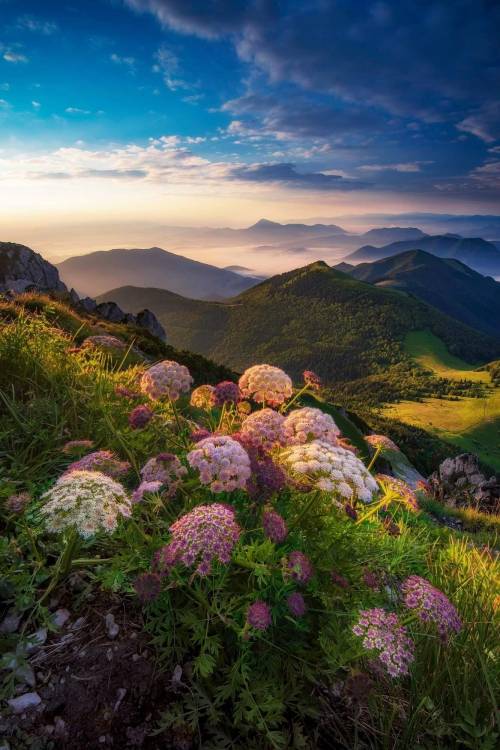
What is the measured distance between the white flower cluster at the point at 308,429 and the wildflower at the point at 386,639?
1.98 meters

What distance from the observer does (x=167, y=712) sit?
3.17 m

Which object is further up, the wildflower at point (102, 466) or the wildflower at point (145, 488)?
the wildflower at point (145, 488)

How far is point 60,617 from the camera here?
3.75 meters

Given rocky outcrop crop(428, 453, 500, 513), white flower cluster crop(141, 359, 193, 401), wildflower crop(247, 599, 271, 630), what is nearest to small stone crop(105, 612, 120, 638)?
wildflower crop(247, 599, 271, 630)

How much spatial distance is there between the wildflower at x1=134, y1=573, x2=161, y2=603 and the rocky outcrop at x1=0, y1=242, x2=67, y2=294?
39161mm

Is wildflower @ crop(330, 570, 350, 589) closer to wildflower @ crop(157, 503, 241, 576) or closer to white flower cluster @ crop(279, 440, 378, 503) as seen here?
white flower cluster @ crop(279, 440, 378, 503)

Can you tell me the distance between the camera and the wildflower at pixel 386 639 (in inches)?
120

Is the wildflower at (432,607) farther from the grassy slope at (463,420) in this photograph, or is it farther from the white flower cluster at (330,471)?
the grassy slope at (463,420)

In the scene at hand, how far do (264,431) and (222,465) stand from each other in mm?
1048

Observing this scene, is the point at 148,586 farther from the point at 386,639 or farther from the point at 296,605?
the point at 386,639

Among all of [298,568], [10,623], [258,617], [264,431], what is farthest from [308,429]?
[10,623]

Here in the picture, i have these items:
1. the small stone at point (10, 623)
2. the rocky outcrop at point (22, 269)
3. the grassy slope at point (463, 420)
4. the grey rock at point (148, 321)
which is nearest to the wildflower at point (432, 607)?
the small stone at point (10, 623)

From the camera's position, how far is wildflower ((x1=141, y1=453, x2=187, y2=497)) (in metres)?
3.85

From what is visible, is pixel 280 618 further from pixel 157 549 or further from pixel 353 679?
pixel 157 549
